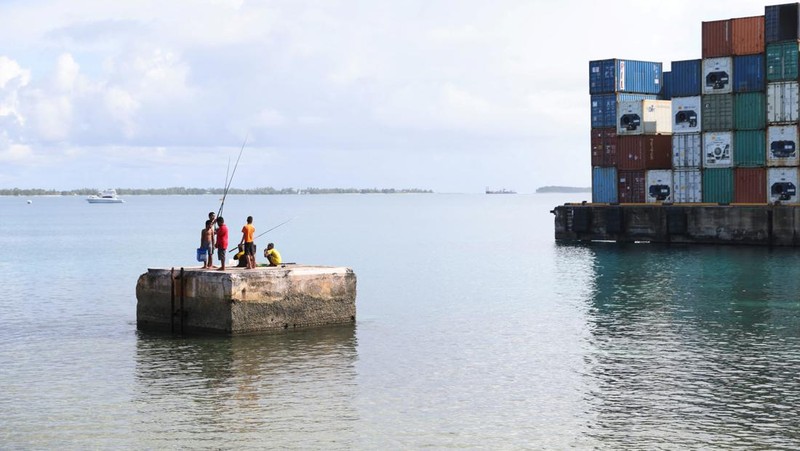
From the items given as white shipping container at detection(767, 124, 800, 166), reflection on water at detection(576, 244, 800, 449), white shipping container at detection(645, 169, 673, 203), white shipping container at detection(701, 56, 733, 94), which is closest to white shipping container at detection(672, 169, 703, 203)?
white shipping container at detection(645, 169, 673, 203)

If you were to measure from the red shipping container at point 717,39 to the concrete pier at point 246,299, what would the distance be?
159 ft

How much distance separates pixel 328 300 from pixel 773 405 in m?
13.9

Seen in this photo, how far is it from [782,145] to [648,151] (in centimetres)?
1133

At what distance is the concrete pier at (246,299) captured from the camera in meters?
28.1

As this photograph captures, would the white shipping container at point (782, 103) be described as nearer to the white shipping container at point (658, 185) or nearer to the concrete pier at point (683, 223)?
the concrete pier at point (683, 223)

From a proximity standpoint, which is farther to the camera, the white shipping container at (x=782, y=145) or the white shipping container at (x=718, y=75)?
the white shipping container at (x=718, y=75)

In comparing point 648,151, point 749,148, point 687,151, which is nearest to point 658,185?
point 648,151

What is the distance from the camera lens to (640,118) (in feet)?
251

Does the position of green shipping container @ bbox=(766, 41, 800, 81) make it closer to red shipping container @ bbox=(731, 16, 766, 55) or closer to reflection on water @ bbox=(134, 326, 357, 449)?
red shipping container @ bbox=(731, 16, 766, 55)

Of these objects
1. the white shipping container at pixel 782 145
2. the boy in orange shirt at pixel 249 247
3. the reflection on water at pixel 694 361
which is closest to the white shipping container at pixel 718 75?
the white shipping container at pixel 782 145

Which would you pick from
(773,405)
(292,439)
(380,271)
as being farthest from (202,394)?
(380,271)

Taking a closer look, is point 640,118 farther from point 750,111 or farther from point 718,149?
point 750,111

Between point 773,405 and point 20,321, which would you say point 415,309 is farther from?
point 773,405

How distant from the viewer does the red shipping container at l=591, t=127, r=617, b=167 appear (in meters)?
78.8
